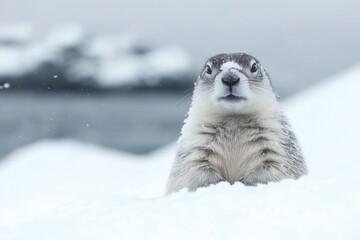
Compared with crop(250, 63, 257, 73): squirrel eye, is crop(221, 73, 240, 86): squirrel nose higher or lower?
lower

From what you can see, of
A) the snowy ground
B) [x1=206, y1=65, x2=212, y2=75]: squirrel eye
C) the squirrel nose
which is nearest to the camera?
the snowy ground

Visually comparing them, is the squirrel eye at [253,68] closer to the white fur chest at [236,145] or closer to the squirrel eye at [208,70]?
the squirrel eye at [208,70]

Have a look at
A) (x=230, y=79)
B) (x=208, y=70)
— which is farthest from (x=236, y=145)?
(x=208, y=70)

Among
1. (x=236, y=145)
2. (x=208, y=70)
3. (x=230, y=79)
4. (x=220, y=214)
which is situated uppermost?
(x=208, y=70)

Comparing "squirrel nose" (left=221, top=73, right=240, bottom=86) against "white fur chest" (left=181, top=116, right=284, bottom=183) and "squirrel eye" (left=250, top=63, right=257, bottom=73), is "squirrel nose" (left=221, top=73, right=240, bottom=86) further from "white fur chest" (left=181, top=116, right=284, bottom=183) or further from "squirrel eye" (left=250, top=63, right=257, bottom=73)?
"squirrel eye" (left=250, top=63, right=257, bottom=73)

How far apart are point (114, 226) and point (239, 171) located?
1.77 metres

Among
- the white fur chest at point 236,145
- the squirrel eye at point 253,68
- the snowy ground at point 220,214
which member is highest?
the squirrel eye at point 253,68

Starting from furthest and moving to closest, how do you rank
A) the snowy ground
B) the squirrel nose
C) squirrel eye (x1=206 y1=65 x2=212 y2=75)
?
squirrel eye (x1=206 y1=65 x2=212 y2=75), the squirrel nose, the snowy ground

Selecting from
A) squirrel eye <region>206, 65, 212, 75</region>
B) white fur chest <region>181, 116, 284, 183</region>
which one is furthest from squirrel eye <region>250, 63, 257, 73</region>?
white fur chest <region>181, 116, 284, 183</region>

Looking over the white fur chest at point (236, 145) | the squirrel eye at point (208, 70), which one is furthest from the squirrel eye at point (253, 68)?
the white fur chest at point (236, 145)

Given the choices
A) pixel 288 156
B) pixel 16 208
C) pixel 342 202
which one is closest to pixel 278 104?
pixel 288 156

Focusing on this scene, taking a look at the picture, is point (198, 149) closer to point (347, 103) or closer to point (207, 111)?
point (207, 111)

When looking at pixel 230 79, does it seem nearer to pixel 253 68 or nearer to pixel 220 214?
pixel 253 68

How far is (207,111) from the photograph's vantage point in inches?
227
